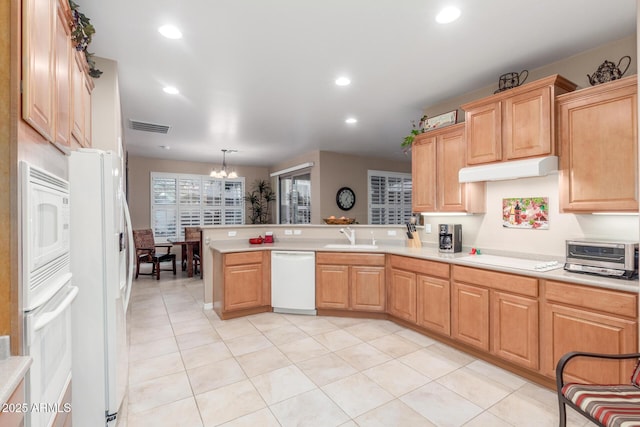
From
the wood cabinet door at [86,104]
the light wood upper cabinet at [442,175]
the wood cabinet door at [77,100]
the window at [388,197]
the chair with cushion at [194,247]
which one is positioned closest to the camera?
the wood cabinet door at [77,100]

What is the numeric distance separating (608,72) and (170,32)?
3340 millimetres

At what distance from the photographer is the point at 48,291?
45.4 inches

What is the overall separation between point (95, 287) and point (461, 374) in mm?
2688

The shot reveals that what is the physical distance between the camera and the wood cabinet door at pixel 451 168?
3.24 meters

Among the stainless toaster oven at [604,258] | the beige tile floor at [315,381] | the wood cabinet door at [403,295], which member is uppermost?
the stainless toaster oven at [604,258]

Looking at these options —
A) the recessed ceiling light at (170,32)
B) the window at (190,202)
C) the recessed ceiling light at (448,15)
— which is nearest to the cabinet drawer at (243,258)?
the recessed ceiling light at (170,32)

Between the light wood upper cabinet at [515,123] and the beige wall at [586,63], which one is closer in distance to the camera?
the beige wall at [586,63]

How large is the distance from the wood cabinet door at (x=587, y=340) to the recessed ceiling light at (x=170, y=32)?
342 centimetres

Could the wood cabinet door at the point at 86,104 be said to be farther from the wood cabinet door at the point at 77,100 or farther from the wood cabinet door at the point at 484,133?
the wood cabinet door at the point at 484,133

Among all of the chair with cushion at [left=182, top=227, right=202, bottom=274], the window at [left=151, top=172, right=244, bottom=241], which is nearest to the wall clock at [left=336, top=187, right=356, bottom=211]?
the chair with cushion at [left=182, top=227, right=202, bottom=274]

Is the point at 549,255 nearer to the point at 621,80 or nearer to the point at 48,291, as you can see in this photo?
the point at 621,80

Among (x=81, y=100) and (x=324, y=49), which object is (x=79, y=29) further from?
(x=324, y=49)

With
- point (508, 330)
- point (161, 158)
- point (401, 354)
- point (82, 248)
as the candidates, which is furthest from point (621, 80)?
point (161, 158)

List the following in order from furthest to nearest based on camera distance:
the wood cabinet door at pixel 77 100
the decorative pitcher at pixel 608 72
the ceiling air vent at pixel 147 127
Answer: the ceiling air vent at pixel 147 127 → the decorative pitcher at pixel 608 72 → the wood cabinet door at pixel 77 100
